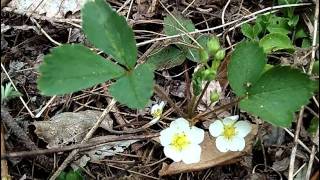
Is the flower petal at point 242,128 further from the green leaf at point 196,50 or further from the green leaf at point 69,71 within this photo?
the green leaf at point 69,71

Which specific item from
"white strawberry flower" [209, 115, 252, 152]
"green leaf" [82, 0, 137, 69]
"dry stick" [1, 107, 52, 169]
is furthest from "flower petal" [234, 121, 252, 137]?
"dry stick" [1, 107, 52, 169]

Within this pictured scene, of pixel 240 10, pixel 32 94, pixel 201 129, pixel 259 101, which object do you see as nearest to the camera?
pixel 259 101

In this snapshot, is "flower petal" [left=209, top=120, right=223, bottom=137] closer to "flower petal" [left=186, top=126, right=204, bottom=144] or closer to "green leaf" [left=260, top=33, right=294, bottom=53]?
"flower petal" [left=186, top=126, right=204, bottom=144]

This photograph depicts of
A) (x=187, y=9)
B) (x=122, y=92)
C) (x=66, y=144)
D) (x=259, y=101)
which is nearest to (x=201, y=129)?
(x=259, y=101)

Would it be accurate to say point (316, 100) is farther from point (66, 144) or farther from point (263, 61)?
point (66, 144)

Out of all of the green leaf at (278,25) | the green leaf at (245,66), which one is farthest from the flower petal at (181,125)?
the green leaf at (278,25)

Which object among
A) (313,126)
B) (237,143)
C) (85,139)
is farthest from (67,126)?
(313,126)

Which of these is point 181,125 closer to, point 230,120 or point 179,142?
point 179,142
